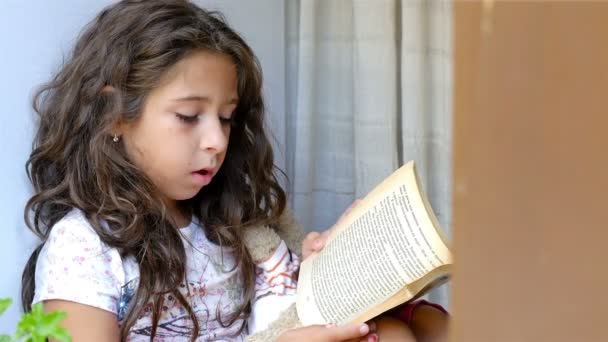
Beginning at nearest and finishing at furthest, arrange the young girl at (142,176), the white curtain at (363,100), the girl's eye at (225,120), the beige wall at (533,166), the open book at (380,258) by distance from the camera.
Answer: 1. the beige wall at (533,166)
2. the open book at (380,258)
3. the young girl at (142,176)
4. the girl's eye at (225,120)
5. the white curtain at (363,100)

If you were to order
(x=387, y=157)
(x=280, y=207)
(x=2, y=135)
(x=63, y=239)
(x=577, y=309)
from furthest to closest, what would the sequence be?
(x=387, y=157)
(x=280, y=207)
(x=2, y=135)
(x=63, y=239)
(x=577, y=309)

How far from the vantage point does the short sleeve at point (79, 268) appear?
1.36m

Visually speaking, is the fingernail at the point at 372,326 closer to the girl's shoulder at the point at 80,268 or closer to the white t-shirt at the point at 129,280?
the white t-shirt at the point at 129,280

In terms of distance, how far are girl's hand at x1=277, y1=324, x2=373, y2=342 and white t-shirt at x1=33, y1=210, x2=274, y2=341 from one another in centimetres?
22

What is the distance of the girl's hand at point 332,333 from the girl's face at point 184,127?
0.31 m

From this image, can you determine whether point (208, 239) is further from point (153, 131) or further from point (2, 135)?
point (2, 135)

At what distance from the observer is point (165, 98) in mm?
1465

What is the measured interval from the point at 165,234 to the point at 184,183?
8 centimetres

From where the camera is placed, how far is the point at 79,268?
1.37 meters

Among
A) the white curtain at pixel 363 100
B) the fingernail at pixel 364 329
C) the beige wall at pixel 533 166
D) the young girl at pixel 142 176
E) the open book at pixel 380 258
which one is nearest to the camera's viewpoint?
the beige wall at pixel 533 166

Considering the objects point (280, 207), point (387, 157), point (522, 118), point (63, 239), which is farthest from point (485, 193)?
point (387, 157)

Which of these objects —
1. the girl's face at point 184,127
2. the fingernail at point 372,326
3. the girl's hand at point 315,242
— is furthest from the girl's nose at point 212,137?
the fingernail at point 372,326

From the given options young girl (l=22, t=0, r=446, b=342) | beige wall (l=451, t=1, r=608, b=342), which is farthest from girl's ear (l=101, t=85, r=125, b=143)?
beige wall (l=451, t=1, r=608, b=342)

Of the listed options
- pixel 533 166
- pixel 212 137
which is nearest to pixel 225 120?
pixel 212 137
